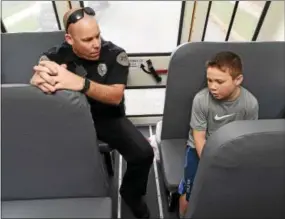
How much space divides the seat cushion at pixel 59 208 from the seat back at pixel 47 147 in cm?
3

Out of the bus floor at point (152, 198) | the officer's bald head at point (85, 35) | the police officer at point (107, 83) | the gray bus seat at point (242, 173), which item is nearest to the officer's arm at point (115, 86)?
the police officer at point (107, 83)

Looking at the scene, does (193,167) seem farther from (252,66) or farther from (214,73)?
(252,66)

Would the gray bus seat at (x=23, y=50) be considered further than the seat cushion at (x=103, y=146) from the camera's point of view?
Yes

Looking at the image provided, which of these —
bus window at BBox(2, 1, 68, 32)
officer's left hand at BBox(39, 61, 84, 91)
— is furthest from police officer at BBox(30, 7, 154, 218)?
bus window at BBox(2, 1, 68, 32)

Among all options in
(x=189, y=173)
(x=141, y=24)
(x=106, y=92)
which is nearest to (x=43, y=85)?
(x=106, y=92)

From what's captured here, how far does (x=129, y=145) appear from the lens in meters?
1.52

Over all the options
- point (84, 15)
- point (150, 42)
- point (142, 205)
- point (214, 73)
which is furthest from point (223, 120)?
point (150, 42)

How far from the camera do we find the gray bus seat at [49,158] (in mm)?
907

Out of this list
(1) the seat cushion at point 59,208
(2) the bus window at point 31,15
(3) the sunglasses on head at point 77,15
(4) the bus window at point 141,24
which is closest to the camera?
(1) the seat cushion at point 59,208

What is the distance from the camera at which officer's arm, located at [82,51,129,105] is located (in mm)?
1280

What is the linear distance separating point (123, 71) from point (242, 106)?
60cm

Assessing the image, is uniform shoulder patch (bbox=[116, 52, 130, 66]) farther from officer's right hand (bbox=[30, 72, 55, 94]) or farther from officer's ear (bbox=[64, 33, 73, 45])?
officer's right hand (bbox=[30, 72, 55, 94])

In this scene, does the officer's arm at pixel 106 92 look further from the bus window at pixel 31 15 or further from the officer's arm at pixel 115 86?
the bus window at pixel 31 15

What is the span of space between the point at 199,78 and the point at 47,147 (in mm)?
840
